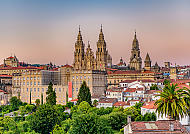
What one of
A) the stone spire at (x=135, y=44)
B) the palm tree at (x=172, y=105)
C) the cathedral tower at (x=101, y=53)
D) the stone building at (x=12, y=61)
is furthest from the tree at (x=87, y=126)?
the stone building at (x=12, y=61)

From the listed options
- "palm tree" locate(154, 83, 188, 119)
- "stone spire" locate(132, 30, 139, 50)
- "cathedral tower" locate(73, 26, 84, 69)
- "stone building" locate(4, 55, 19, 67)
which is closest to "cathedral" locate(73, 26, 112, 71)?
"cathedral tower" locate(73, 26, 84, 69)

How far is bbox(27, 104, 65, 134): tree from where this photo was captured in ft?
141

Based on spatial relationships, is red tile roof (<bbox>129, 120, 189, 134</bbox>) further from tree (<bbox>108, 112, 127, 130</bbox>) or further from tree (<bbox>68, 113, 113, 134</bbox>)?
tree (<bbox>108, 112, 127, 130</bbox>)

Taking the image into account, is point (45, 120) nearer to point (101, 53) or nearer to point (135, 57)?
point (101, 53)

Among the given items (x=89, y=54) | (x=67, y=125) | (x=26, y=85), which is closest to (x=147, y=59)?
(x=89, y=54)

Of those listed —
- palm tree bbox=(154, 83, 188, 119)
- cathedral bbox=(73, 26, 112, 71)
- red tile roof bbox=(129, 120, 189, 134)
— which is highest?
cathedral bbox=(73, 26, 112, 71)

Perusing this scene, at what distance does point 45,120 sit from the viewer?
43.5 meters

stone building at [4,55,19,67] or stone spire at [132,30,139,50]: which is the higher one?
stone spire at [132,30,139,50]

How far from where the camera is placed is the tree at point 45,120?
42.8 metres

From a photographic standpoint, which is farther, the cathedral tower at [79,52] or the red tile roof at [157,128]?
the cathedral tower at [79,52]

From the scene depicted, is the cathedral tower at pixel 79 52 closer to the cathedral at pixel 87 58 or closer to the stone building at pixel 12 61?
the cathedral at pixel 87 58

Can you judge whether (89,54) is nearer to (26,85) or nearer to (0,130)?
(26,85)

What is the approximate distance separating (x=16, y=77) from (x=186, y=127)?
197 feet

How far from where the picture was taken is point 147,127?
2409 centimetres
